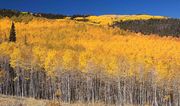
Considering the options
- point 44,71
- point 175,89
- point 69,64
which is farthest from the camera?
point 44,71

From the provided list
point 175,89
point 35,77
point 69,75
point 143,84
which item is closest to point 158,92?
point 143,84

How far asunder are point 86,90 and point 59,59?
1198 cm

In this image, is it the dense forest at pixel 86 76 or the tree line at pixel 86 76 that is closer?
the dense forest at pixel 86 76

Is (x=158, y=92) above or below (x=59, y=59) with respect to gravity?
below

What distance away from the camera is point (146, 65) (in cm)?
10769

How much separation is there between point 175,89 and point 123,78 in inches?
490

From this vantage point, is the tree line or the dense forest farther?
the tree line

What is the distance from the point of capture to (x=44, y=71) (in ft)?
367

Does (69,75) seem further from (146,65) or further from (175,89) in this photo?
(175,89)

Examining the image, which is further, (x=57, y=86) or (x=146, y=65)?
(x=57, y=86)

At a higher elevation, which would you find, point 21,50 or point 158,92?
point 21,50

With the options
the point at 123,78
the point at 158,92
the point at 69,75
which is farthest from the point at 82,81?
the point at 158,92

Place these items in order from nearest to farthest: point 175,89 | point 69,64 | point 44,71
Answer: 1. point 175,89
2. point 69,64
3. point 44,71

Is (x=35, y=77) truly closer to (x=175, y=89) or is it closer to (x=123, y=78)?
(x=123, y=78)
